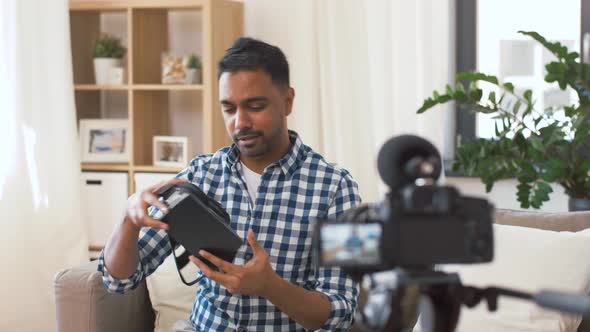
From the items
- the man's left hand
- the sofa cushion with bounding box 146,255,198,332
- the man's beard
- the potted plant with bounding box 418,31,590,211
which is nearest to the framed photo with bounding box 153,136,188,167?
the potted plant with bounding box 418,31,590,211

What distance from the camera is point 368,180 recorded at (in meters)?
3.48

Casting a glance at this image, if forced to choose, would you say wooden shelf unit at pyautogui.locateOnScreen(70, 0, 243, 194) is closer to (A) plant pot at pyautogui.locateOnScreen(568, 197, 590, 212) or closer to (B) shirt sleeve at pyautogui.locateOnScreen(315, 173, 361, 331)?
(A) plant pot at pyautogui.locateOnScreen(568, 197, 590, 212)

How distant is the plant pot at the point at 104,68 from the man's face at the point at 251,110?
5.91ft

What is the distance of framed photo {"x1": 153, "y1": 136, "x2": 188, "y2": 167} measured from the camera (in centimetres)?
348

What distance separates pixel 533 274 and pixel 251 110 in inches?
30.3

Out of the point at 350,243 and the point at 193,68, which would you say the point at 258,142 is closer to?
the point at 350,243

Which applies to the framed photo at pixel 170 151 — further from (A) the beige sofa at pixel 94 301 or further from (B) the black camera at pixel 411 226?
(B) the black camera at pixel 411 226

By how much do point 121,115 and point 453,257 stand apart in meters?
3.09

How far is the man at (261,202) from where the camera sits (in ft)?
5.89

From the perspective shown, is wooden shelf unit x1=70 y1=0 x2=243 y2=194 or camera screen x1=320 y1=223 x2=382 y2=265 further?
wooden shelf unit x1=70 y1=0 x2=243 y2=194

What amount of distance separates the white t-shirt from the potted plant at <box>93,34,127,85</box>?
5.77ft

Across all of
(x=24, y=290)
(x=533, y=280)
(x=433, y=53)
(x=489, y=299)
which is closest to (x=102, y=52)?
(x=24, y=290)

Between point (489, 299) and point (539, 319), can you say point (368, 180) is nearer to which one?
point (539, 319)

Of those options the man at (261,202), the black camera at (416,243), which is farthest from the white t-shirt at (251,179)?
the black camera at (416,243)
